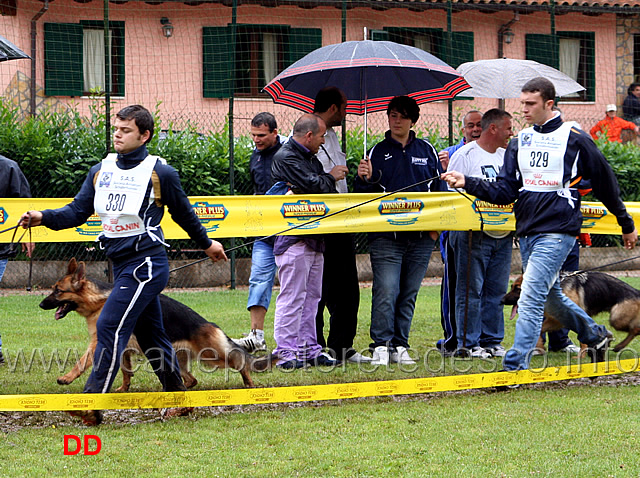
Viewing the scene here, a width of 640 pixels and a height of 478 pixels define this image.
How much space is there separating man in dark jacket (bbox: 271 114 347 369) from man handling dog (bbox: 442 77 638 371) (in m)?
1.08

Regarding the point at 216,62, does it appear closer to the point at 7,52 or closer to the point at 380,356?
the point at 7,52

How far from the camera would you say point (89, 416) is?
16.5 ft

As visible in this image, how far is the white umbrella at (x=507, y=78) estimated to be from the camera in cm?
891

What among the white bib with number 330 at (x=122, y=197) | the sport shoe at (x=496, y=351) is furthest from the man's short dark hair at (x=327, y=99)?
the sport shoe at (x=496, y=351)

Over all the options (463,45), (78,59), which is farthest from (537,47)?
(78,59)

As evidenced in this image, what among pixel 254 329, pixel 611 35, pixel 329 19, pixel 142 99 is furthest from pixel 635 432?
pixel 611 35

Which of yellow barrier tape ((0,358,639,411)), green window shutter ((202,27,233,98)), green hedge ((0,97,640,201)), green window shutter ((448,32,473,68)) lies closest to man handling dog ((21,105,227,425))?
yellow barrier tape ((0,358,639,411))

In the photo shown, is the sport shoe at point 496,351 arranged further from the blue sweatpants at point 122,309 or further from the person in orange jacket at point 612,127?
the person in orange jacket at point 612,127

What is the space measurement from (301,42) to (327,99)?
9.38 meters

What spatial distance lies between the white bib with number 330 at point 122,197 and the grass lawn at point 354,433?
46.6 inches

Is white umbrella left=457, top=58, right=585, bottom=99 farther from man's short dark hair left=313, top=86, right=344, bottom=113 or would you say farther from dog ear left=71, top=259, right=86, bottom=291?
dog ear left=71, top=259, right=86, bottom=291

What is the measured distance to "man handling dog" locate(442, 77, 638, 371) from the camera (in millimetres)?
5938

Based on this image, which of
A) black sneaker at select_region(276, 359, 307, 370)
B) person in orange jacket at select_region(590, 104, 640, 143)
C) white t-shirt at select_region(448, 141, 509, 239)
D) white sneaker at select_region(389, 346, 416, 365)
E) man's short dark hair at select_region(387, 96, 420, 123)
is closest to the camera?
black sneaker at select_region(276, 359, 307, 370)

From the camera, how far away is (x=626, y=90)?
19203mm
